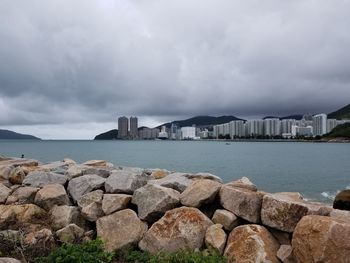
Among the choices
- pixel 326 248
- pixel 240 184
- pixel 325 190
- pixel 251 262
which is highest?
pixel 240 184

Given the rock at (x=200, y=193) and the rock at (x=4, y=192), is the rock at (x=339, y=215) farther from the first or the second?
the rock at (x=4, y=192)

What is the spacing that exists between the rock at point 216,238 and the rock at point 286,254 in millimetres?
1090

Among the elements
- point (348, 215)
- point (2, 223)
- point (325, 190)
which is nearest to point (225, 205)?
point (348, 215)

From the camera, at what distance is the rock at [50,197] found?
995 centimetres

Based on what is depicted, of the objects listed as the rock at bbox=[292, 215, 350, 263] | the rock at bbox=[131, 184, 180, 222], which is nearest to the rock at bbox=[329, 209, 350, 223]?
the rock at bbox=[292, 215, 350, 263]

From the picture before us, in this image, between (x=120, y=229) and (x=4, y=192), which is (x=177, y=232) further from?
(x=4, y=192)

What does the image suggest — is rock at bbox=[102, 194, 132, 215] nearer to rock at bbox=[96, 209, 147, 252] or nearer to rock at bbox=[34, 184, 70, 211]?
rock at bbox=[96, 209, 147, 252]

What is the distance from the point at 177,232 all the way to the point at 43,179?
4.68 meters

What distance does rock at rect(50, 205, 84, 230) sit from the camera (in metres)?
9.31

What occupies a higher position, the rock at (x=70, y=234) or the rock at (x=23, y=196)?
the rock at (x=23, y=196)

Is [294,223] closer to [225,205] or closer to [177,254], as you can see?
[225,205]

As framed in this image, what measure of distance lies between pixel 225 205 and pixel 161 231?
4.93ft

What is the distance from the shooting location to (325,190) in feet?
115

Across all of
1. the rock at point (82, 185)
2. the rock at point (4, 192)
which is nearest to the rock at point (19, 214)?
the rock at point (4, 192)
